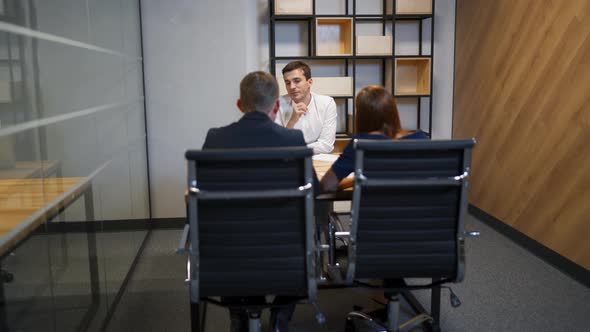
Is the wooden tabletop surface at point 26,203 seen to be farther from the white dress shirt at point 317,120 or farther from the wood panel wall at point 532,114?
the wood panel wall at point 532,114

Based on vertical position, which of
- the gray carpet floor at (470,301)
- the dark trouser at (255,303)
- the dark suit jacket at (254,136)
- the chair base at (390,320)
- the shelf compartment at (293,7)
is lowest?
the gray carpet floor at (470,301)

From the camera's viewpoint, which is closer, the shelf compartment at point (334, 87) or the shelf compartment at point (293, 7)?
the shelf compartment at point (293, 7)

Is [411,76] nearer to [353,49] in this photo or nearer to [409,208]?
[353,49]

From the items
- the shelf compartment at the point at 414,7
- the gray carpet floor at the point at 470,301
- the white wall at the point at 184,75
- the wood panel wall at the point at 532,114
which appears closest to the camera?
the gray carpet floor at the point at 470,301

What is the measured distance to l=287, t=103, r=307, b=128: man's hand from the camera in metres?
4.02

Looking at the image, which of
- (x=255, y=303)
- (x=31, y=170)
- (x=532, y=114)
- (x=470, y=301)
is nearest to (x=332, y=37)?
(x=532, y=114)

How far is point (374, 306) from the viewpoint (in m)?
3.41

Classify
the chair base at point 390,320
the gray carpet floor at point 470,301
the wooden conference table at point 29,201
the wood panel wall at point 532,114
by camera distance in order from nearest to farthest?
the wooden conference table at point 29,201 → the chair base at point 390,320 → the gray carpet floor at point 470,301 → the wood panel wall at point 532,114

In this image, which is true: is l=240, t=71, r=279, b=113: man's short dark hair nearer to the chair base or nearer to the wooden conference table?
the wooden conference table

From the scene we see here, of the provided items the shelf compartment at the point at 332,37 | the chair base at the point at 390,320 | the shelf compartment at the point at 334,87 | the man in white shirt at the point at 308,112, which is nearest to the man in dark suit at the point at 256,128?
the chair base at the point at 390,320

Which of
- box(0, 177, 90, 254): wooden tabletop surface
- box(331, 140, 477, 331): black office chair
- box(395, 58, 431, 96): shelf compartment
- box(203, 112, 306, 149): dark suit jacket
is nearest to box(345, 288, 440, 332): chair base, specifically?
box(331, 140, 477, 331): black office chair

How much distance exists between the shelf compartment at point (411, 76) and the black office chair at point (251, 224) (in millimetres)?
3910

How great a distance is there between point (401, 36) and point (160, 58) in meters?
2.51

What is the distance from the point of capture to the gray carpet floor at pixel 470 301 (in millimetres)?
3209
